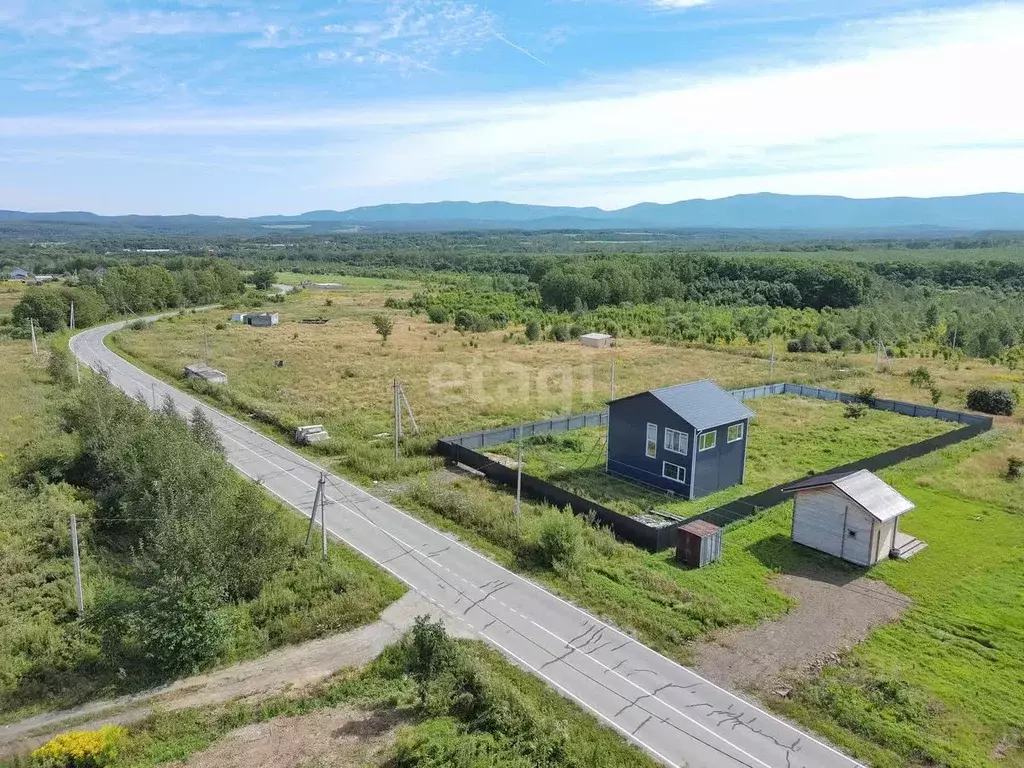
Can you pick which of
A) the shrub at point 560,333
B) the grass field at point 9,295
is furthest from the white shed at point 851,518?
the grass field at point 9,295

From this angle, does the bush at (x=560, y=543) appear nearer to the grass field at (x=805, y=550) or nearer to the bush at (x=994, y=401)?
the grass field at (x=805, y=550)

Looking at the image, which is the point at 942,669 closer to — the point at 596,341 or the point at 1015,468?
the point at 1015,468

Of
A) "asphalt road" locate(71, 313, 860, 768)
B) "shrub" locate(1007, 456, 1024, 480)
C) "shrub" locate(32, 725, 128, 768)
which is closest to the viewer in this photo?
"shrub" locate(32, 725, 128, 768)

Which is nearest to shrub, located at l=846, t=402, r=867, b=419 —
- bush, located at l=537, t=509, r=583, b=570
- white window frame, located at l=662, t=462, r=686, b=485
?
white window frame, located at l=662, t=462, r=686, b=485

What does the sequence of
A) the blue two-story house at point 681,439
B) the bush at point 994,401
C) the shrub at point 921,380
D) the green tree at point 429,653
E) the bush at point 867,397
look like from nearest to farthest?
1. the green tree at point 429,653
2. the blue two-story house at point 681,439
3. the bush at point 994,401
4. the bush at point 867,397
5. the shrub at point 921,380

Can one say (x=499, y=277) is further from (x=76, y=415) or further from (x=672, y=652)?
(x=672, y=652)

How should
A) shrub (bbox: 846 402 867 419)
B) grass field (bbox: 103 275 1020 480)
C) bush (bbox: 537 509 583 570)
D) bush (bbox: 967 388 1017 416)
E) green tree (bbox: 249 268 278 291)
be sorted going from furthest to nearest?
green tree (bbox: 249 268 278 291), bush (bbox: 967 388 1017 416), shrub (bbox: 846 402 867 419), grass field (bbox: 103 275 1020 480), bush (bbox: 537 509 583 570)

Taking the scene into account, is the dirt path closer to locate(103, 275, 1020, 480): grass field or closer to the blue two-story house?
locate(103, 275, 1020, 480): grass field
